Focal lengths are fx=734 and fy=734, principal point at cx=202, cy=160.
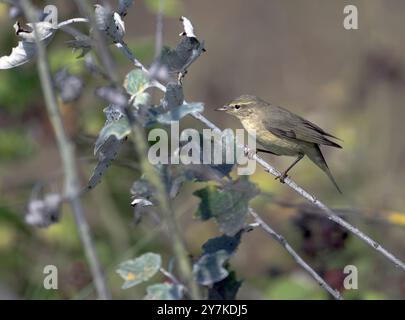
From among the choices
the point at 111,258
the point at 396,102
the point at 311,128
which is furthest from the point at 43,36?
the point at 396,102

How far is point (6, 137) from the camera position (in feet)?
15.1

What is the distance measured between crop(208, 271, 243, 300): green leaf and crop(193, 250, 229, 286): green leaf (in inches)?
6.8

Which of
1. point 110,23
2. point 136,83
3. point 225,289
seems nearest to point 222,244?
point 225,289

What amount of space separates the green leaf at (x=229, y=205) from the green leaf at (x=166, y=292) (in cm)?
15

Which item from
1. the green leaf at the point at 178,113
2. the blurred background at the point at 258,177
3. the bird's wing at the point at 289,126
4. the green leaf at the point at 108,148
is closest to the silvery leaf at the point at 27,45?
the green leaf at the point at 108,148

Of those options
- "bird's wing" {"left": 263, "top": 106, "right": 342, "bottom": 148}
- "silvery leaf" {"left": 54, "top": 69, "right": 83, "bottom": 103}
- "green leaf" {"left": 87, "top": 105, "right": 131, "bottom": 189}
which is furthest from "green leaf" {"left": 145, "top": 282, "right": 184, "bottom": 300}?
"bird's wing" {"left": 263, "top": 106, "right": 342, "bottom": 148}

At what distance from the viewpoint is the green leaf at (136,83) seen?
1585 millimetres

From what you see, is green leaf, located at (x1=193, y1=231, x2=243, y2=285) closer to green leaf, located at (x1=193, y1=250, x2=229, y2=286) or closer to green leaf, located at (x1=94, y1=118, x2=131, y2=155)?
green leaf, located at (x1=193, y1=250, x2=229, y2=286)

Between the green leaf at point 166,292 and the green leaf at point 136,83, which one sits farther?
the green leaf at point 136,83

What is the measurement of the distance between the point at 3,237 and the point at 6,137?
62 centimetres

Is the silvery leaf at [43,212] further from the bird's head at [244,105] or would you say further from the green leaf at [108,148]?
the bird's head at [244,105]

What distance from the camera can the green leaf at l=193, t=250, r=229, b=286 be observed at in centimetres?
144

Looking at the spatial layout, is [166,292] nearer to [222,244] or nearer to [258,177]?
[222,244]

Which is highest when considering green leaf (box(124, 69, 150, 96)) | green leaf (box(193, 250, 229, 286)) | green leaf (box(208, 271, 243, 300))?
green leaf (box(124, 69, 150, 96))
